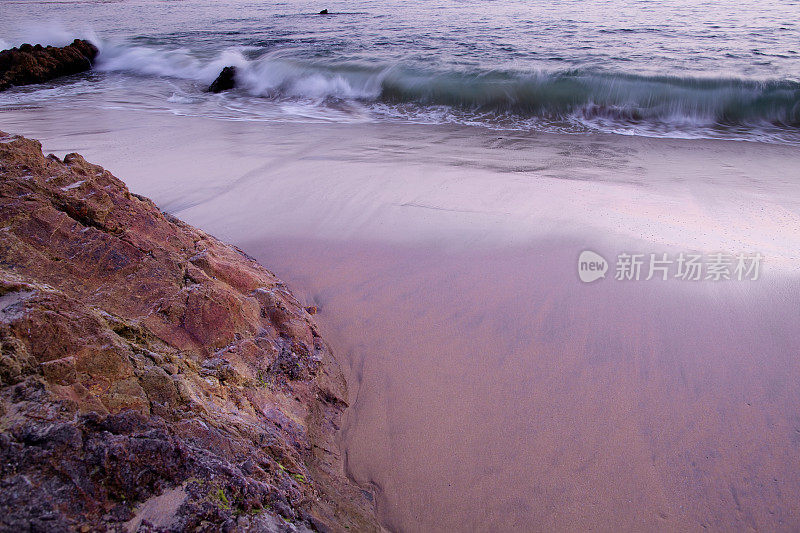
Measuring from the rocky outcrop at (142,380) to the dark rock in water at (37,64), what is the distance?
10848 millimetres

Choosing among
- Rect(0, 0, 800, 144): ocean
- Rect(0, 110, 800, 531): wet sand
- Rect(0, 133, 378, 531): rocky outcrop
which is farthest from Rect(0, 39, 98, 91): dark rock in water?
Rect(0, 133, 378, 531): rocky outcrop

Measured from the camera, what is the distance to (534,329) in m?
2.57

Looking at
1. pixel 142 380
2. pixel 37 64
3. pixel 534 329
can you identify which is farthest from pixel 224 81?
pixel 142 380

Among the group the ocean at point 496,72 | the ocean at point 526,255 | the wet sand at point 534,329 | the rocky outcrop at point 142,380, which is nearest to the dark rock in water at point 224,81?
the ocean at point 496,72

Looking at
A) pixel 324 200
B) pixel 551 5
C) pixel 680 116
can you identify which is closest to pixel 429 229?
pixel 324 200

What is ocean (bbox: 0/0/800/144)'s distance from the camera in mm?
7551

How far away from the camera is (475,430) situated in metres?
2.04

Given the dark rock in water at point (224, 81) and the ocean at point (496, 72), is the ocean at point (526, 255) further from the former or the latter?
the dark rock in water at point (224, 81)

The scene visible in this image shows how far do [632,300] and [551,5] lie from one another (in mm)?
20514

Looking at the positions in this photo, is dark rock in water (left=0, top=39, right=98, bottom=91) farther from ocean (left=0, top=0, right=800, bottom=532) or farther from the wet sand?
the wet sand

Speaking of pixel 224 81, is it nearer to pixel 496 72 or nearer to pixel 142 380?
pixel 496 72

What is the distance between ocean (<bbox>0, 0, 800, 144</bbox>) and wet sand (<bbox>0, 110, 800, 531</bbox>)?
309cm

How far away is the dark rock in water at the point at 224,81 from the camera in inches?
372

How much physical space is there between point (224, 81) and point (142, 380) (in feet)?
31.8
